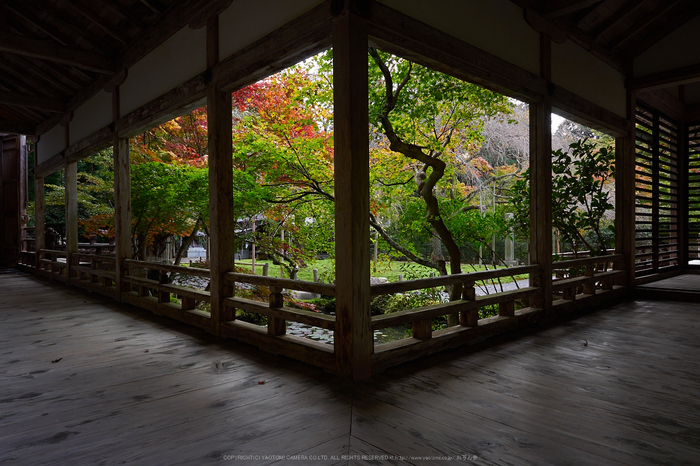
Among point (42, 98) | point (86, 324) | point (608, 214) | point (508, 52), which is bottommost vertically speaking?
point (86, 324)

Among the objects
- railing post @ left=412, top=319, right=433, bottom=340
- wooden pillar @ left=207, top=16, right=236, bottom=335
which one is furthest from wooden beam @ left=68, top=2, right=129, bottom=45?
railing post @ left=412, top=319, right=433, bottom=340

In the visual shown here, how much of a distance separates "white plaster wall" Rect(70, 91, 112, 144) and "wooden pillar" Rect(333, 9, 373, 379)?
17.6 ft

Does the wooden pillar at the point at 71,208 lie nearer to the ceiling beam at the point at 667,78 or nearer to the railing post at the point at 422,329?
the railing post at the point at 422,329

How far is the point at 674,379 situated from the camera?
2826mm

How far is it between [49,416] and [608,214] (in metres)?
14.6

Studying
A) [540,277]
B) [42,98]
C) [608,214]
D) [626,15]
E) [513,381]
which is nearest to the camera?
[513,381]

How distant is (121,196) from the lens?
6.16 meters

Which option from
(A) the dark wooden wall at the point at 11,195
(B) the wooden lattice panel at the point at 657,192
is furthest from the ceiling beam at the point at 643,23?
(A) the dark wooden wall at the point at 11,195

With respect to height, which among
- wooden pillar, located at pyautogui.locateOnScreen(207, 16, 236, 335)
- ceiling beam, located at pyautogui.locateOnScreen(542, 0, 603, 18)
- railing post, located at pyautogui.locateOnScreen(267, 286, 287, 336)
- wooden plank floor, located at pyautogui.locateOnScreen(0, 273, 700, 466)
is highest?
ceiling beam, located at pyautogui.locateOnScreen(542, 0, 603, 18)

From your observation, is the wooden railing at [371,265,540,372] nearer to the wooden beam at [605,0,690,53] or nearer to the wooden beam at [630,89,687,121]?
the wooden beam at [605,0,690,53]

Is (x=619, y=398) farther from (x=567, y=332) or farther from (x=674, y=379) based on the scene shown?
(x=567, y=332)

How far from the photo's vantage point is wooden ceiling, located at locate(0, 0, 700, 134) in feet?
15.5

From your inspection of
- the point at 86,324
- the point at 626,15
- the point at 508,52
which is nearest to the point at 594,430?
the point at 508,52

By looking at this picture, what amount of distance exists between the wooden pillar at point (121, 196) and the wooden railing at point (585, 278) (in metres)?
6.05
